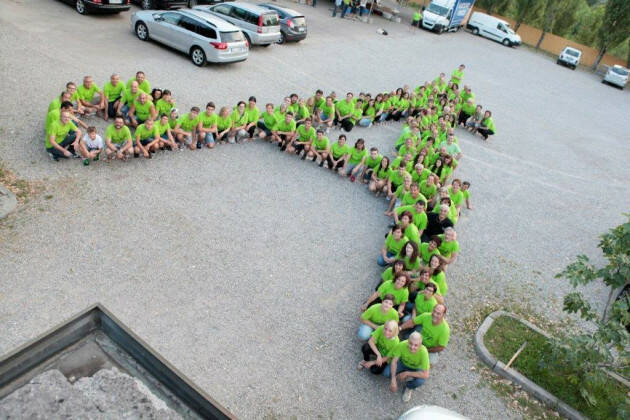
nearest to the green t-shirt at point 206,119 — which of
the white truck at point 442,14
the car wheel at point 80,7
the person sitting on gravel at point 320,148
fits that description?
the person sitting on gravel at point 320,148

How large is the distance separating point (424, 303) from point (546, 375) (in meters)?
2.32

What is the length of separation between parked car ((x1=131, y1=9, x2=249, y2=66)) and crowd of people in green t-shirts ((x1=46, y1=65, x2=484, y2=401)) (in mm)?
4105

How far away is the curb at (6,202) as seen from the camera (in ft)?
26.1

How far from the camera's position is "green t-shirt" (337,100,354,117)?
48.2 feet

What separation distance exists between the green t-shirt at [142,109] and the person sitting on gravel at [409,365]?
8.40 meters

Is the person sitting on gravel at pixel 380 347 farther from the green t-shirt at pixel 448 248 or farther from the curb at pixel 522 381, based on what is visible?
the green t-shirt at pixel 448 248

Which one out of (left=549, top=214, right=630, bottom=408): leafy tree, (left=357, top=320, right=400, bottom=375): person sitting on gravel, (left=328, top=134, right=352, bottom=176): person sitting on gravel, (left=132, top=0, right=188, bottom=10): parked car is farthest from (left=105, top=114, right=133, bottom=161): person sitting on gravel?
(left=132, top=0, right=188, bottom=10): parked car

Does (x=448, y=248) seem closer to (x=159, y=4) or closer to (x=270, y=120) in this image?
(x=270, y=120)

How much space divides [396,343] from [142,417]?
14.3ft

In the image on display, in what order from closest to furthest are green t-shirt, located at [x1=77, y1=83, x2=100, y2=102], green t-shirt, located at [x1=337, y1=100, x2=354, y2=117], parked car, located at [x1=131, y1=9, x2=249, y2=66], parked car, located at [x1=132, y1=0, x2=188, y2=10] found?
green t-shirt, located at [x1=77, y1=83, x2=100, y2=102]
green t-shirt, located at [x1=337, y1=100, x2=354, y2=117]
parked car, located at [x1=131, y1=9, x2=249, y2=66]
parked car, located at [x1=132, y1=0, x2=188, y2=10]

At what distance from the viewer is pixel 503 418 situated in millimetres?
6805

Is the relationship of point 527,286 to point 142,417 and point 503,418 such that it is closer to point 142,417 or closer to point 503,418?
point 503,418

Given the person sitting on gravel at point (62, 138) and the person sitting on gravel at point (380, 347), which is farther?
the person sitting on gravel at point (62, 138)

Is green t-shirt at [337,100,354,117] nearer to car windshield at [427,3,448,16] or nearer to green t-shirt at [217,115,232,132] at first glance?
green t-shirt at [217,115,232,132]
